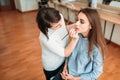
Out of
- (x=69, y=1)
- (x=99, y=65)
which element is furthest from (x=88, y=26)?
(x=69, y=1)

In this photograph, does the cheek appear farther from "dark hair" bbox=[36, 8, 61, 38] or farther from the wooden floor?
the wooden floor

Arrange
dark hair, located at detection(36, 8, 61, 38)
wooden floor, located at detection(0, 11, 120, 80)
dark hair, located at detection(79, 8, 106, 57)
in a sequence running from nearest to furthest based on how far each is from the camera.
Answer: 1. dark hair, located at detection(79, 8, 106, 57)
2. dark hair, located at detection(36, 8, 61, 38)
3. wooden floor, located at detection(0, 11, 120, 80)

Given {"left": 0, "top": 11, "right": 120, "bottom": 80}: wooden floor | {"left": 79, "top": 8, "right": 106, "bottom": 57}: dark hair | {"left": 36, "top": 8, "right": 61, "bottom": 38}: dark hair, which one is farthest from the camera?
{"left": 0, "top": 11, "right": 120, "bottom": 80}: wooden floor

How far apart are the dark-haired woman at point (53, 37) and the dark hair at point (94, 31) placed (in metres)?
0.12

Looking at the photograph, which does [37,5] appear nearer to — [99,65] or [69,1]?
[69,1]

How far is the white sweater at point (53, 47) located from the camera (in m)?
1.23

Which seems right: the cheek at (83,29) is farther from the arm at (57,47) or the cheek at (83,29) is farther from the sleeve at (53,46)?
the sleeve at (53,46)

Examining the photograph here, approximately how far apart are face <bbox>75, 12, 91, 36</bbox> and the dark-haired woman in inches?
2.0

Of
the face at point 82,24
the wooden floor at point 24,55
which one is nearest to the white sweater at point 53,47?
the face at point 82,24

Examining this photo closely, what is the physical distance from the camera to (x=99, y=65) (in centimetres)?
116

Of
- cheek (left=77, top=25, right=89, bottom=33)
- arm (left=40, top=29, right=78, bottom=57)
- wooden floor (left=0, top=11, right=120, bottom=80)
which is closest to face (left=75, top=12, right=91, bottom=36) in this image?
cheek (left=77, top=25, right=89, bottom=33)

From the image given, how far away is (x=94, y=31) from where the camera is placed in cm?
110

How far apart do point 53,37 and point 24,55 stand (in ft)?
6.46

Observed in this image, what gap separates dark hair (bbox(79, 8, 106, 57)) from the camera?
1.09 meters
